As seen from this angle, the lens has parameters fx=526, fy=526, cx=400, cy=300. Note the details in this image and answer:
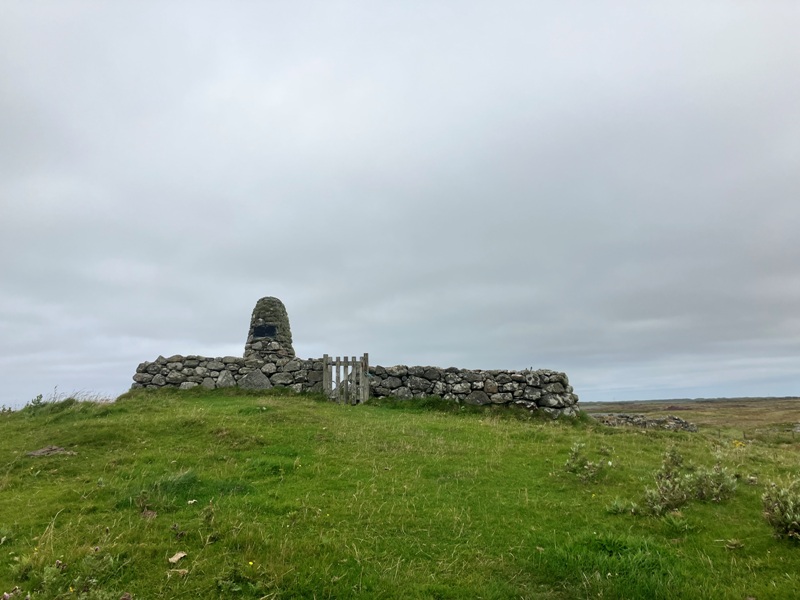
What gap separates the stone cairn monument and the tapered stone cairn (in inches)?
125

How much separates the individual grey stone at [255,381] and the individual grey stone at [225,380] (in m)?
0.39

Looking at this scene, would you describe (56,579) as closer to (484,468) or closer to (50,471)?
(50,471)

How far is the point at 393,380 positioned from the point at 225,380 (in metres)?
7.45

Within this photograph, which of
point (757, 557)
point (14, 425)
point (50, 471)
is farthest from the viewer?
point (14, 425)

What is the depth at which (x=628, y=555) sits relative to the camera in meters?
6.32

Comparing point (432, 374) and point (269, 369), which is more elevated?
point (269, 369)

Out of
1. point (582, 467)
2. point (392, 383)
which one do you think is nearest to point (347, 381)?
point (392, 383)

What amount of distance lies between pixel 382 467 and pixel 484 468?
2118mm

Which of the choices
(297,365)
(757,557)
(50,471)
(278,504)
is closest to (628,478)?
(757,557)

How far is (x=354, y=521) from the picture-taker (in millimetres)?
7480

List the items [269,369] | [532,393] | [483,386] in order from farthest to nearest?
[269,369], [483,386], [532,393]

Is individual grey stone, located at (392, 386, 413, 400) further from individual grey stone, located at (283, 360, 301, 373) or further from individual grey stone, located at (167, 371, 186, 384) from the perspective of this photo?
individual grey stone, located at (167, 371, 186, 384)

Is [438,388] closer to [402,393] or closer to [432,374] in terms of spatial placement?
[432,374]

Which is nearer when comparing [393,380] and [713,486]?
[713,486]
